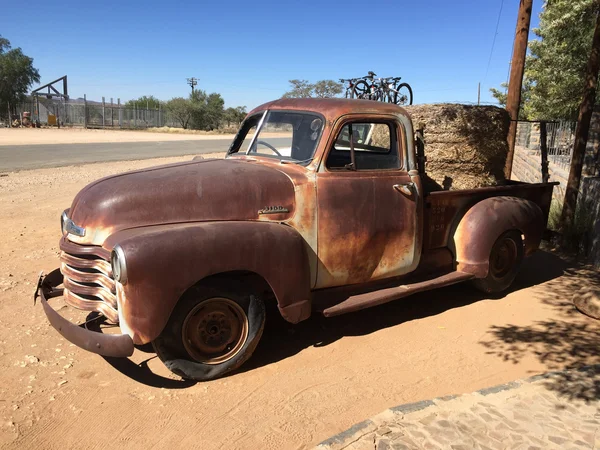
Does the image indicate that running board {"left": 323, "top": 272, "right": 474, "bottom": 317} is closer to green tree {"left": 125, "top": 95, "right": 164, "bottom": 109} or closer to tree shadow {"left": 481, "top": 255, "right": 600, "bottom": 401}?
tree shadow {"left": 481, "top": 255, "right": 600, "bottom": 401}

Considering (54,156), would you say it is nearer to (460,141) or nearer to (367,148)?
(367,148)

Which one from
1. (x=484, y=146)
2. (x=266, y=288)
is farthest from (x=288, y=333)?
(x=484, y=146)

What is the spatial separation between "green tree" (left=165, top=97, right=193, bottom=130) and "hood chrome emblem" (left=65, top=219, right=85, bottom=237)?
169 ft

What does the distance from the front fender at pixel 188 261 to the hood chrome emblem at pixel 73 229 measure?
0.32m

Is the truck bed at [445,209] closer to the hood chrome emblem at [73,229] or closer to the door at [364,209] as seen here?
the door at [364,209]

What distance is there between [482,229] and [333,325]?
1796 millimetres

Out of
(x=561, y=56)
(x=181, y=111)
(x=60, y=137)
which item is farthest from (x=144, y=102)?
(x=561, y=56)

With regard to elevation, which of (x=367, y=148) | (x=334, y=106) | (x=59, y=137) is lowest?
(x=59, y=137)

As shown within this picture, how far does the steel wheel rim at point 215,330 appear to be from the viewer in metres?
3.45

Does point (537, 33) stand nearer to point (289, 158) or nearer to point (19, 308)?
point (289, 158)

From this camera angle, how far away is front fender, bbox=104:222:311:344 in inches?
122

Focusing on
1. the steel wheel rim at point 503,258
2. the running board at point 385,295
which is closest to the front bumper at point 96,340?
the running board at point 385,295

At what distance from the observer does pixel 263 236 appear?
354cm

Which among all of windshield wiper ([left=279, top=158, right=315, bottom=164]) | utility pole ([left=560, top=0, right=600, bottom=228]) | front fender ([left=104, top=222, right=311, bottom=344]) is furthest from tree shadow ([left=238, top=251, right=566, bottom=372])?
utility pole ([left=560, top=0, right=600, bottom=228])
